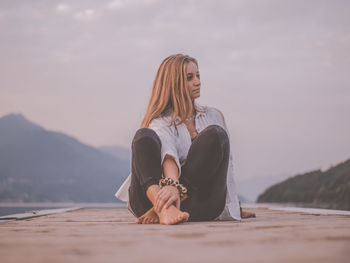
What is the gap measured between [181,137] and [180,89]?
35cm

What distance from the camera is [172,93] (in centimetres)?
240

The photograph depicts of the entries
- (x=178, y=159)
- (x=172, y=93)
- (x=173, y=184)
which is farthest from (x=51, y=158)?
(x=173, y=184)

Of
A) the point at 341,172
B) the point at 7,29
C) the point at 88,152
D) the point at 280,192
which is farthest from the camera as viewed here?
the point at 88,152

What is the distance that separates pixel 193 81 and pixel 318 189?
6.80 meters

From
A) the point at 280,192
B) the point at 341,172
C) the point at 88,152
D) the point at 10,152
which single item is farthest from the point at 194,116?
the point at 88,152

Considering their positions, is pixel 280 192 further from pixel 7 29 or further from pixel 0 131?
pixel 0 131

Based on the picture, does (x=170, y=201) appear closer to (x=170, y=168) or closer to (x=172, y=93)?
(x=170, y=168)

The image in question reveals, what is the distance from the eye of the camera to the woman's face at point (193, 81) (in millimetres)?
2426

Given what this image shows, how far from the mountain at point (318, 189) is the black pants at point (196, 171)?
5.66 m

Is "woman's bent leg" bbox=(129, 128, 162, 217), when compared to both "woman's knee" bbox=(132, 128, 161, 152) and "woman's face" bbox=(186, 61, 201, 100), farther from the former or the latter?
"woman's face" bbox=(186, 61, 201, 100)

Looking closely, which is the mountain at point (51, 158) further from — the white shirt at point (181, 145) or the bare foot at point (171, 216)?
the bare foot at point (171, 216)

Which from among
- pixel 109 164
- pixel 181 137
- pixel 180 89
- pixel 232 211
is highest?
pixel 180 89

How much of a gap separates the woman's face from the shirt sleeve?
319 millimetres

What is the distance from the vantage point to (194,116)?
8.05ft
